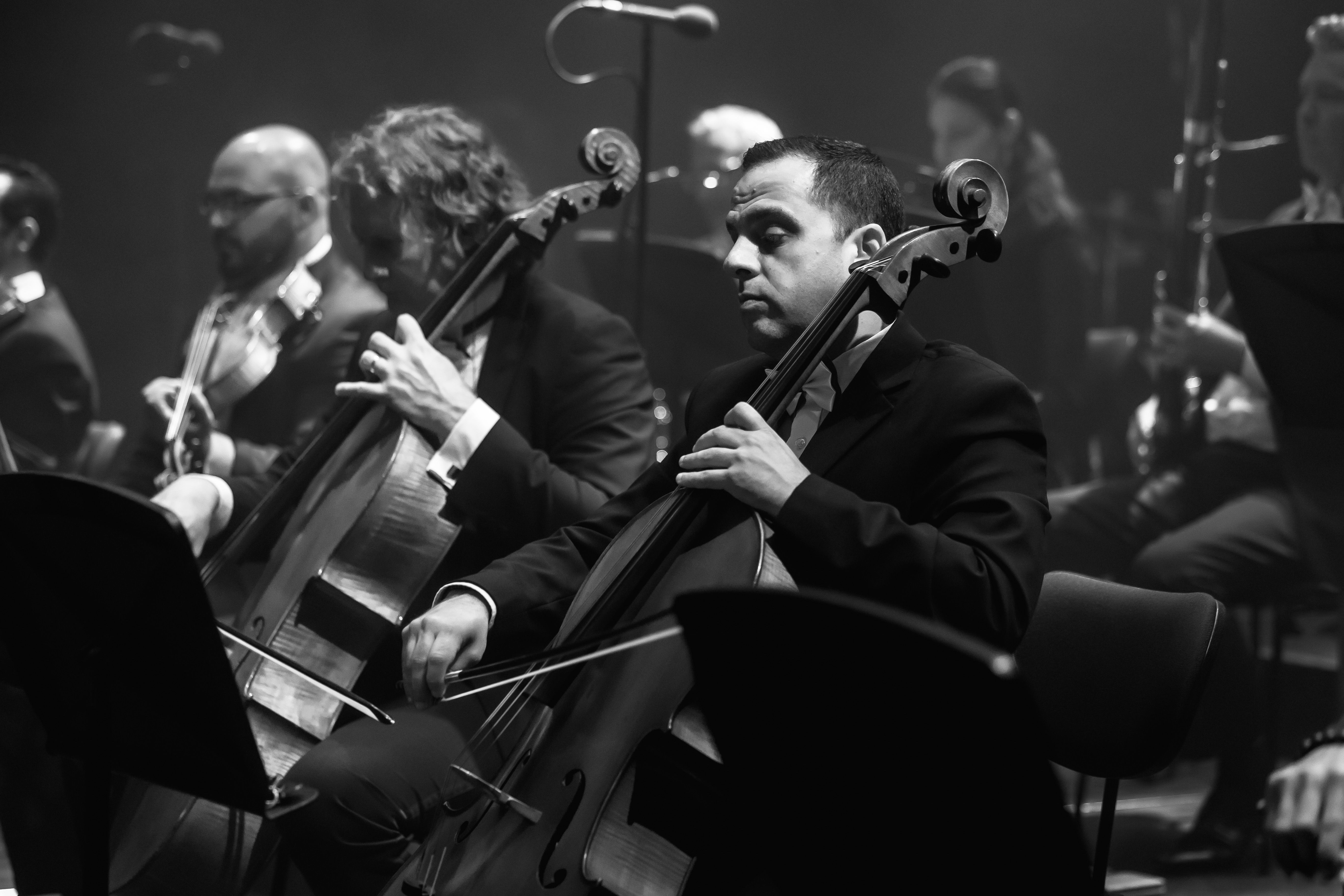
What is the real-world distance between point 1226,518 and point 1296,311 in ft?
3.26

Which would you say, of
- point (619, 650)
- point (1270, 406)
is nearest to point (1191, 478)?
point (1270, 406)

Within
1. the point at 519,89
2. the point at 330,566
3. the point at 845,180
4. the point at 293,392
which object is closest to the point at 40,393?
the point at 293,392

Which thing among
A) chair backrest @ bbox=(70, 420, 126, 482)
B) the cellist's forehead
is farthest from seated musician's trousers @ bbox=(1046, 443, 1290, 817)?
chair backrest @ bbox=(70, 420, 126, 482)

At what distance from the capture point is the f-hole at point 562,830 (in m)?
1.46

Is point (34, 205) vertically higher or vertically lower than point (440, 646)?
higher

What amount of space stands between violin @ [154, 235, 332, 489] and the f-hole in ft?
6.15

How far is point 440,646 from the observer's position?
1754mm

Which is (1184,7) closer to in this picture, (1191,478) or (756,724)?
(1191,478)

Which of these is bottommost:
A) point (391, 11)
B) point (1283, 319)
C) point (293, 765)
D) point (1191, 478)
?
point (293, 765)

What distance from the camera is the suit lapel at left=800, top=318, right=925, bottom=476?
5.60 ft

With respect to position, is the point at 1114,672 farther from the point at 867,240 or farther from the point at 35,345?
the point at 35,345

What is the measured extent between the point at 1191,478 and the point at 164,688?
2.87m

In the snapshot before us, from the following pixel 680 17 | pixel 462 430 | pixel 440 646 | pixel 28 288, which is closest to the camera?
pixel 440 646

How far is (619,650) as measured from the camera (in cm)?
155
